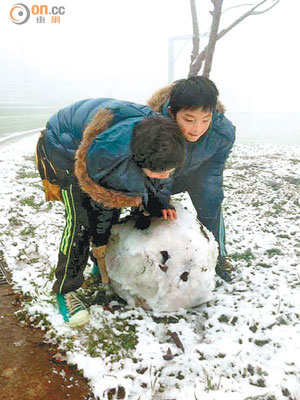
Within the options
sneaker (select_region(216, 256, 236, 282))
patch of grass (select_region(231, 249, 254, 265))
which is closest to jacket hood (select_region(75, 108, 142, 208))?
sneaker (select_region(216, 256, 236, 282))

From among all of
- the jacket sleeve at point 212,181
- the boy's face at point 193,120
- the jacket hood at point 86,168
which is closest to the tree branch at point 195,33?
the jacket sleeve at point 212,181

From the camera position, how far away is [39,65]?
61.6m

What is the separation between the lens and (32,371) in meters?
2.19

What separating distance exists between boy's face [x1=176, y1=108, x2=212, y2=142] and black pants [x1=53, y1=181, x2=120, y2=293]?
793 mm

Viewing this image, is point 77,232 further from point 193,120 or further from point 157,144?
point 193,120

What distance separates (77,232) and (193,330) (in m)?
1.14

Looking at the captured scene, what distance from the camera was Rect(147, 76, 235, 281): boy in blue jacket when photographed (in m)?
2.28

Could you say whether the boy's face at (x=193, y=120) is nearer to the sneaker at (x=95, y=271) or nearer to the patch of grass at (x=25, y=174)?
the sneaker at (x=95, y=271)

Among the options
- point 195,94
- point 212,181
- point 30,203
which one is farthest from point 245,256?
point 30,203

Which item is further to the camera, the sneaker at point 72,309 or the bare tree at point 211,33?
the bare tree at point 211,33

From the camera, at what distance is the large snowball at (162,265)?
2.60 m

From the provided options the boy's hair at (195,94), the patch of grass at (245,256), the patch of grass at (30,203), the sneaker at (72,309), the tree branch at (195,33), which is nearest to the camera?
the boy's hair at (195,94)

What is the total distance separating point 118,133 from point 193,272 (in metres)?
1.27

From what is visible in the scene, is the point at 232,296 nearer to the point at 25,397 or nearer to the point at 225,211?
the point at 25,397
